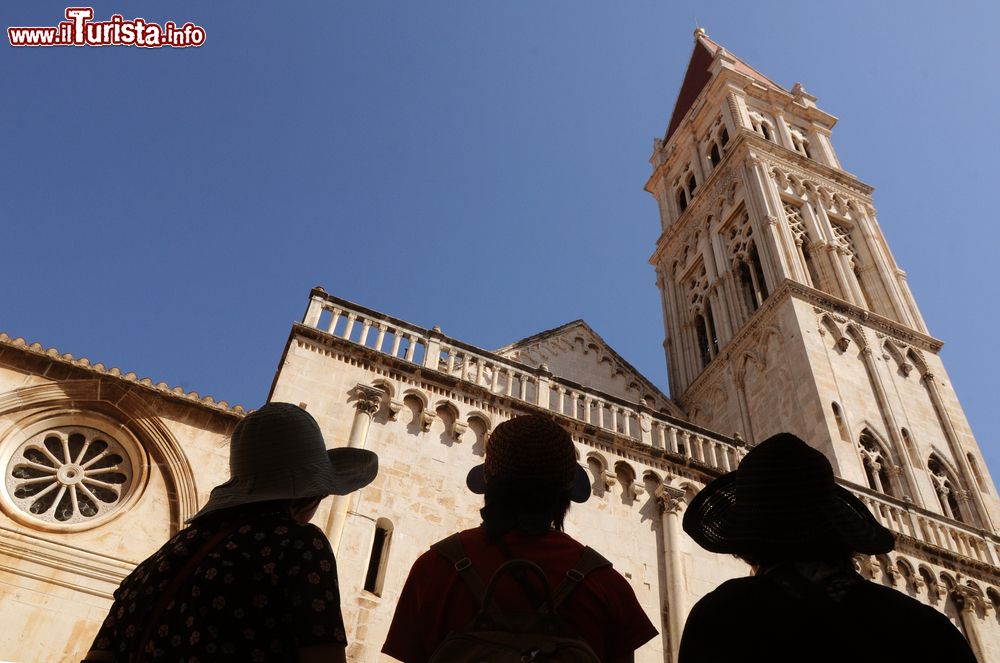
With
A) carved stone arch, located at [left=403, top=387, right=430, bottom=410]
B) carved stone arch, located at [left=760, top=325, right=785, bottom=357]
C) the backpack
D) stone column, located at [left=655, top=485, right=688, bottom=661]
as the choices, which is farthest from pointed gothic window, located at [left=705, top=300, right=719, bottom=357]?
the backpack

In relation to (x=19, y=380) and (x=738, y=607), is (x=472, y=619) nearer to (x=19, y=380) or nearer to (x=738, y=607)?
(x=738, y=607)

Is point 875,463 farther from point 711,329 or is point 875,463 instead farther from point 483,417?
point 483,417

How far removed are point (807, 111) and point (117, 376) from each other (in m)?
26.4

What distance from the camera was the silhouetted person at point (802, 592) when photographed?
2.35 meters

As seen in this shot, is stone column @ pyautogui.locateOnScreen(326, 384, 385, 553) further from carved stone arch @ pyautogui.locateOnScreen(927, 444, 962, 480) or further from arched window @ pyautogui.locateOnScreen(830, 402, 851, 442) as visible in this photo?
carved stone arch @ pyautogui.locateOnScreen(927, 444, 962, 480)

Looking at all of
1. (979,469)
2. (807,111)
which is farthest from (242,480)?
(807,111)

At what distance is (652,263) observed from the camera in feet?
92.5

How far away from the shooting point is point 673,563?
10898mm

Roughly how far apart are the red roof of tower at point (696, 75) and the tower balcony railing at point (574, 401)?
22003 mm

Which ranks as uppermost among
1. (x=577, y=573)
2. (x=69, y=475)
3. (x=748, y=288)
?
(x=748, y=288)

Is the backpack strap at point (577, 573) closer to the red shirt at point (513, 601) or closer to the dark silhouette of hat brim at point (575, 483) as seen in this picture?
the red shirt at point (513, 601)

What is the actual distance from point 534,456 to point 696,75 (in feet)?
117

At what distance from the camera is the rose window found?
9477 mm

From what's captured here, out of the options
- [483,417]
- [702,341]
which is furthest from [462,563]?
[702,341]
